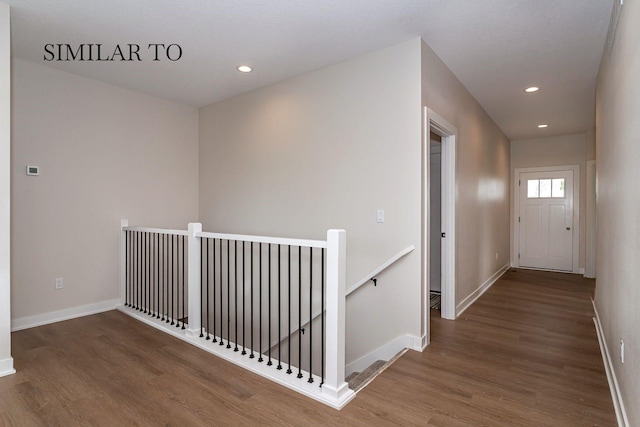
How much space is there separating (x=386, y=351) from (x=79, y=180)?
3.60 metres

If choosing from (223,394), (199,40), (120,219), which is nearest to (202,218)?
(120,219)

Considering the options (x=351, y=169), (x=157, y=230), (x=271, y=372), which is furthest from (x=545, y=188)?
(x=157, y=230)

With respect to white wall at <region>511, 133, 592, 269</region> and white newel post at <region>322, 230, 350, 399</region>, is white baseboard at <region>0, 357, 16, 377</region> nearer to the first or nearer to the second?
white newel post at <region>322, 230, 350, 399</region>

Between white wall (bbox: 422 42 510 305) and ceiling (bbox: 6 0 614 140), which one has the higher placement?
ceiling (bbox: 6 0 614 140)

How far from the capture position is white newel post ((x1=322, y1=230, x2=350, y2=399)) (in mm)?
2070

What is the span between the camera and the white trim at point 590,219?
577cm

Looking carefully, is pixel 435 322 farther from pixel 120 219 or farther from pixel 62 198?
pixel 62 198

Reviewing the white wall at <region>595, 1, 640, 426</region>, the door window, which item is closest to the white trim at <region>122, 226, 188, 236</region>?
the white wall at <region>595, 1, 640, 426</region>

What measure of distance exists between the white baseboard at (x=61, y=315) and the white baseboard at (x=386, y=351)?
2.76 metres

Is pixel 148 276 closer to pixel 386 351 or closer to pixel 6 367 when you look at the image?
pixel 6 367

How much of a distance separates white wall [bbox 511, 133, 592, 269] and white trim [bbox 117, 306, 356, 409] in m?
6.05

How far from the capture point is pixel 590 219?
19.0 feet

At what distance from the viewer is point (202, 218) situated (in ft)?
16.0

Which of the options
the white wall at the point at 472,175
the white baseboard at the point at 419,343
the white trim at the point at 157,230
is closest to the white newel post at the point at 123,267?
the white trim at the point at 157,230
